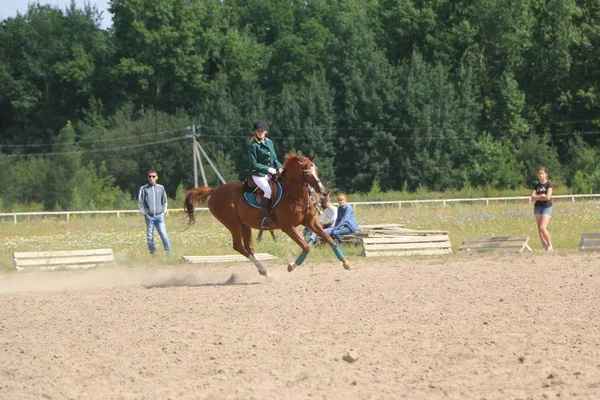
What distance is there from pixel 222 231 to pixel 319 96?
112 ft

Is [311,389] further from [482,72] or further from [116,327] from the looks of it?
[482,72]

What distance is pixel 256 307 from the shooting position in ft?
39.4

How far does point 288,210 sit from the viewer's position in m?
15.1

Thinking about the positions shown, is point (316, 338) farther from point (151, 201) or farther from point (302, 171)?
point (151, 201)

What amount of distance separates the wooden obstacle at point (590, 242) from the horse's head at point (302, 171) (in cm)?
690

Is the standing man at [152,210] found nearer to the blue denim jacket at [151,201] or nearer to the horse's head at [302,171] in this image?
the blue denim jacket at [151,201]

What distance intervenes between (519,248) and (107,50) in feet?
177

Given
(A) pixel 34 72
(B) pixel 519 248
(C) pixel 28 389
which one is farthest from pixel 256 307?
(A) pixel 34 72

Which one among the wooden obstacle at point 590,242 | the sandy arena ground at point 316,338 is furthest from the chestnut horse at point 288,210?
the wooden obstacle at point 590,242

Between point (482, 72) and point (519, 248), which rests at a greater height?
point (482, 72)

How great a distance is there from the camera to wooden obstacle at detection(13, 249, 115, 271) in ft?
62.4

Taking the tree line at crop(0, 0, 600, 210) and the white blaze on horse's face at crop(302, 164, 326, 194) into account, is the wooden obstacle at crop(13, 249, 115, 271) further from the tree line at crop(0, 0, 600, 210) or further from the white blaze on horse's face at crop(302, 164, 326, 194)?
the tree line at crop(0, 0, 600, 210)

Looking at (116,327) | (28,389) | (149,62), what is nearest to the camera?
(28,389)

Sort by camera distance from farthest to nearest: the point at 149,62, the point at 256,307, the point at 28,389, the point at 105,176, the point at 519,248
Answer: the point at 149,62
the point at 105,176
the point at 519,248
the point at 256,307
the point at 28,389
